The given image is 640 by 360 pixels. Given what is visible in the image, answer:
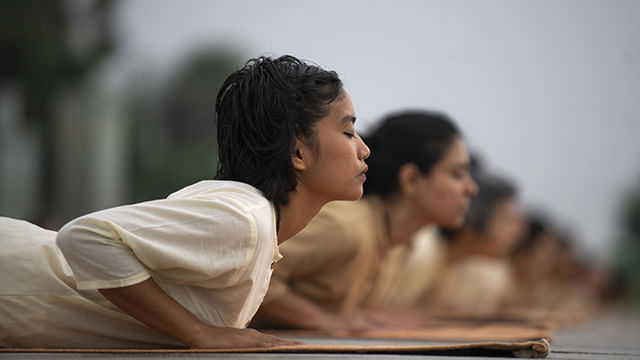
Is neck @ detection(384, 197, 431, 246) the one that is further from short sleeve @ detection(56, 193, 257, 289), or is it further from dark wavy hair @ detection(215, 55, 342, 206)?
short sleeve @ detection(56, 193, 257, 289)

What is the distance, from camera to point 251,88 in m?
3.19

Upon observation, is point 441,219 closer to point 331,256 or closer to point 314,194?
point 331,256

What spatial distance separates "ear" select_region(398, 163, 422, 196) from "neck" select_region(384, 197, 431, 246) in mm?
70

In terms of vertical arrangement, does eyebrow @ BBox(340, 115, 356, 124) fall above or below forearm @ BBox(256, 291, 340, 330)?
above

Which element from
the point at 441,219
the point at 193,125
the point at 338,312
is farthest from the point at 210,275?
the point at 193,125

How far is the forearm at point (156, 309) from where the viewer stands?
2854mm

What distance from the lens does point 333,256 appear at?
17.9 ft

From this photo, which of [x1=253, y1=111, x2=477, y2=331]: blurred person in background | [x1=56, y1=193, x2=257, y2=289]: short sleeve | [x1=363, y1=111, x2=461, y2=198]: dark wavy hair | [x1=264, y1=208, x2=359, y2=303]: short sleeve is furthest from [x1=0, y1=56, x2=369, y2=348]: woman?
[x1=363, y1=111, x2=461, y2=198]: dark wavy hair

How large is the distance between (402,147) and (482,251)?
585cm

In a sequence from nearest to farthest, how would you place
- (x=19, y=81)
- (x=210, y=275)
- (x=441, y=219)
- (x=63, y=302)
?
(x=210, y=275) → (x=63, y=302) → (x=441, y=219) → (x=19, y=81)

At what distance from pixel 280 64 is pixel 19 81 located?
578 inches

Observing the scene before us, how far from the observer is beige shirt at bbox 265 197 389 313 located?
5238 mm

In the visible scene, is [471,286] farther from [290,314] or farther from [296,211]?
[296,211]

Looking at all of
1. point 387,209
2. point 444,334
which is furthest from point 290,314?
point 387,209
